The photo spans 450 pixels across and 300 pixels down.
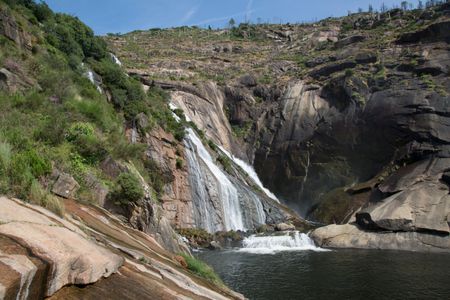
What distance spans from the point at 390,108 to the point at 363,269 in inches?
1109

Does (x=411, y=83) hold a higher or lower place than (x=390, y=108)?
higher

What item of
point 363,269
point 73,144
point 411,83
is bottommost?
point 363,269

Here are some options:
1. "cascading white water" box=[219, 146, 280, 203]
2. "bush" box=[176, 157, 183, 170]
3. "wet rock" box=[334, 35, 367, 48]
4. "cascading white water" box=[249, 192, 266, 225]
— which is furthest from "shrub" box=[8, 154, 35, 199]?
"wet rock" box=[334, 35, 367, 48]

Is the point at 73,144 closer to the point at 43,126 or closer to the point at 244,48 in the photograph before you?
the point at 43,126

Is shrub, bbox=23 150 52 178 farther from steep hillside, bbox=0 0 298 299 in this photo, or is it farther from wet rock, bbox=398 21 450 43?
wet rock, bbox=398 21 450 43

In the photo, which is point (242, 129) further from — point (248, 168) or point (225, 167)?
point (225, 167)

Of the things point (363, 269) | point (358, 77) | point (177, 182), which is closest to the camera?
point (363, 269)

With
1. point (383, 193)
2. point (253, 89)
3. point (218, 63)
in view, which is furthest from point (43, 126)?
point (218, 63)

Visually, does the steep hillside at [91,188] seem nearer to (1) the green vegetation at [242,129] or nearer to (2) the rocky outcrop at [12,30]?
(2) the rocky outcrop at [12,30]

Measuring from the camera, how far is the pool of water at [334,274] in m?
18.9

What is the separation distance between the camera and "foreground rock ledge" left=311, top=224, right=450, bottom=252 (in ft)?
98.0

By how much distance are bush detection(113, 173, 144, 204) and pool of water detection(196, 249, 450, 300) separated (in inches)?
309

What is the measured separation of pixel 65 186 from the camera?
1137 centimetres

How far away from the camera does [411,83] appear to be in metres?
47.6
